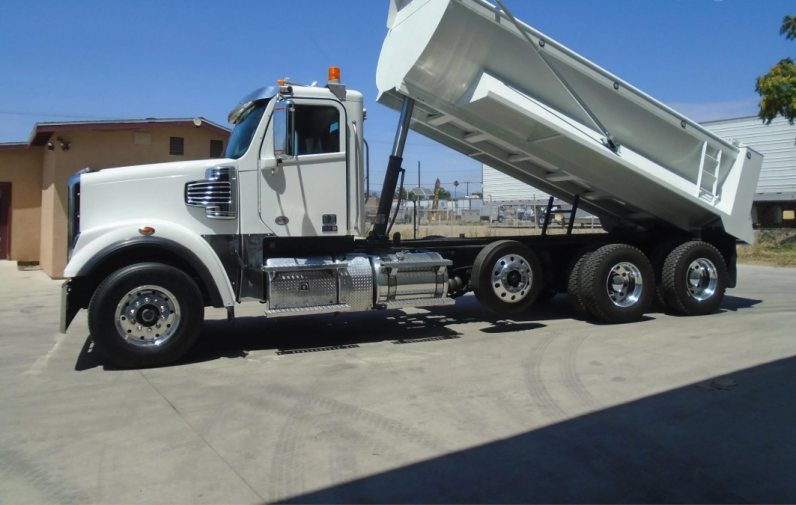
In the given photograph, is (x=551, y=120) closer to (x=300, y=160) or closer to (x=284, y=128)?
→ (x=300, y=160)

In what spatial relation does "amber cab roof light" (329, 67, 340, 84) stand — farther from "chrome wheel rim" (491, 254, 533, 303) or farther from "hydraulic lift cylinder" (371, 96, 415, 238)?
"chrome wheel rim" (491, 254, 533, 303)

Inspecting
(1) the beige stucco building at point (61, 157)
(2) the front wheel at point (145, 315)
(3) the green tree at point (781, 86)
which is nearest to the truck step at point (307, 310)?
(2) the front wheel at point (145, 315)

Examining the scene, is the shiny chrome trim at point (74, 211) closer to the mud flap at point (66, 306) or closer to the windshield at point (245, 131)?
the mud flap at point (66, 306)

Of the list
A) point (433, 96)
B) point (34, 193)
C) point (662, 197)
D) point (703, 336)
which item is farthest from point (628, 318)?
point (34, 193)

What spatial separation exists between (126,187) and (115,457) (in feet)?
11.3

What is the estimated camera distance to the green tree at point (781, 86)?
62.3ft

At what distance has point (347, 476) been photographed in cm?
397

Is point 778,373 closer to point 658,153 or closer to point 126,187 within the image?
point 658,153

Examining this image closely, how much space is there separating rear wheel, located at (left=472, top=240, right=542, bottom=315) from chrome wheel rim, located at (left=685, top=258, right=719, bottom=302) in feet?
9.06

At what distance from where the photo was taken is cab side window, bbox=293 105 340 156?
7.29 m

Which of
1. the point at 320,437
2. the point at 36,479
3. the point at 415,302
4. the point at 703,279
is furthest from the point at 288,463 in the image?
the point at 703,279

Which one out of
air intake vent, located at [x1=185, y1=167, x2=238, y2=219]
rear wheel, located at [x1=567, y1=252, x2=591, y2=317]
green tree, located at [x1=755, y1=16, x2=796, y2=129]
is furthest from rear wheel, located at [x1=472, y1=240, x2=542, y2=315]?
green tree, located at [x1=755, y1=16, x2=796, y2=129]

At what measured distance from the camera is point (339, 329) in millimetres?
8859

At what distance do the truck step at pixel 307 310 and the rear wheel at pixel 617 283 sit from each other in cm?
349
